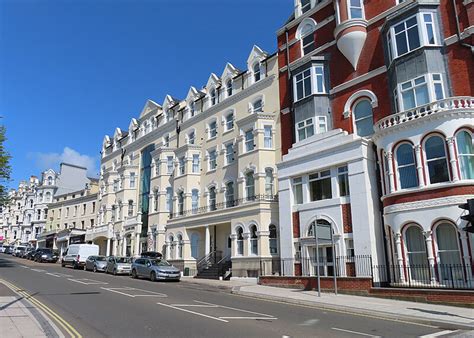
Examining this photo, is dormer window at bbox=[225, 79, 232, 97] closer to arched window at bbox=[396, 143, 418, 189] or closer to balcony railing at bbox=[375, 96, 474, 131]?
balcony railing at bbox=[375, 96, 474, 131]

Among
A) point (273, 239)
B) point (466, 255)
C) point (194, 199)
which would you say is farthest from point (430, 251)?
point (194, 199)

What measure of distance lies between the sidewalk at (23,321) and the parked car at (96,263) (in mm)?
20572

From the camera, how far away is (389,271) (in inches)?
757

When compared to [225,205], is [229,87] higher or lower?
higher

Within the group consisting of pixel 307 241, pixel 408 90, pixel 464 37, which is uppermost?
pixel 464 37

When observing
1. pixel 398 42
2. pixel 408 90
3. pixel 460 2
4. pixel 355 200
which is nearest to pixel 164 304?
pixel 355 200

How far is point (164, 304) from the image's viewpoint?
14398 mm

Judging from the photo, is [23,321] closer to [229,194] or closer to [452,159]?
[452,159]

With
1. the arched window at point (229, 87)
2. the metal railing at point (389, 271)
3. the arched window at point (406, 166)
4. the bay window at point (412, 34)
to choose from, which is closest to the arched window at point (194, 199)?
the arched window at point (229, 87)

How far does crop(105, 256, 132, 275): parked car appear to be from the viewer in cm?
3126

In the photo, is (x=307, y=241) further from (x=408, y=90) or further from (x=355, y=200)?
(x=408, y=90)

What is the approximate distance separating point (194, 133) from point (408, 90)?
21.7m

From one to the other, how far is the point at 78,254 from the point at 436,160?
3386 cm

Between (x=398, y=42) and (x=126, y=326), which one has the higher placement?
(x=398, y=42)
